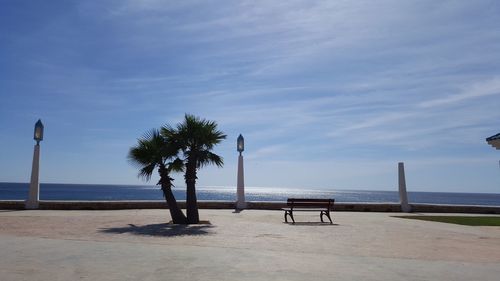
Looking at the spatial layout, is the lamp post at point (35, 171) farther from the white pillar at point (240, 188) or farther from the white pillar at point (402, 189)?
the white pillar at point (402, 189)

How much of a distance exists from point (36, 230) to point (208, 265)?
6.44m

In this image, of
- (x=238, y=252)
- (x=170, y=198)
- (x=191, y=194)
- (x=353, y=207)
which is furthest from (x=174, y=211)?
(x=353, y=207)

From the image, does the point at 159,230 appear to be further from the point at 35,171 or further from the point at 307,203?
the point at 35,171

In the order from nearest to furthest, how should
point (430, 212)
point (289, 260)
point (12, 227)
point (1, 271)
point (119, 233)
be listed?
point (1, 271) < point (289, 260) < point (119, 233) < point (12, 227) < point (430, 212)

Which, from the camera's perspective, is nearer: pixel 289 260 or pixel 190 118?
pixel 289 260

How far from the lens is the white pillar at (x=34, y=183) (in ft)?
60.1

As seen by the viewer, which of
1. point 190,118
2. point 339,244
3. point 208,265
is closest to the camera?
point 208,265

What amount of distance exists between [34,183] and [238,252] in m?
12.9

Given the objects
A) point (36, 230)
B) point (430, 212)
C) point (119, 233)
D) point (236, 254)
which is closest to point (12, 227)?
point (36, 230)

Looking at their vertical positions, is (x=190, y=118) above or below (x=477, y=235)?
above

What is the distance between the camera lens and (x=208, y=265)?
721 cm

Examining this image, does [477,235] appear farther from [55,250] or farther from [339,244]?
[55,250]

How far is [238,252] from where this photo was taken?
8.62 meters

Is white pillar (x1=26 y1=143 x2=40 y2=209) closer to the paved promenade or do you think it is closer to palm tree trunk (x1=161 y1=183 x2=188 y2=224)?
the paved promenade
